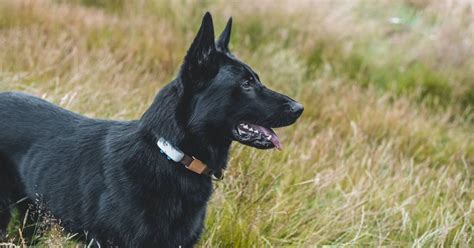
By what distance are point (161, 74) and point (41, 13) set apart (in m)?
1.32

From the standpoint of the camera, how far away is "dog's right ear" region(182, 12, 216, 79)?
8.91ft

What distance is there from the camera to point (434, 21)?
8.50 m

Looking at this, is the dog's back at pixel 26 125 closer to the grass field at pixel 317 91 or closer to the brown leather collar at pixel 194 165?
the grass field at pixel 317 91

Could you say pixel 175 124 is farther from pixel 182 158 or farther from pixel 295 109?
pixel 295 109

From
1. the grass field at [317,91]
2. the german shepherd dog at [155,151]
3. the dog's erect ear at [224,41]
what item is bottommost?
the grass field at [317,91]

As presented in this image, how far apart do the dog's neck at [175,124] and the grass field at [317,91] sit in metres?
0.62

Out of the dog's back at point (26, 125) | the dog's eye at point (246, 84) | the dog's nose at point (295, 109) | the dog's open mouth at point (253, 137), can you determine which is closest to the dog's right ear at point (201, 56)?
the dog's eye at point (246, 84)

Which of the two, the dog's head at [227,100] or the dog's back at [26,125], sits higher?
the dog's head at [227,100]

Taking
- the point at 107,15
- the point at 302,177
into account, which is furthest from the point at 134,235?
the point at 107,15

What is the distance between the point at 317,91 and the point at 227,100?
3286 mm

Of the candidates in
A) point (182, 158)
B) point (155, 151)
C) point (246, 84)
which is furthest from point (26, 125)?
point (246, 84)

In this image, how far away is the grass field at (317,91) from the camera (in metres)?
3.71

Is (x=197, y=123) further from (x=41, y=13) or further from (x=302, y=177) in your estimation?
(x=41, y=13)

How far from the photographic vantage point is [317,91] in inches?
235
